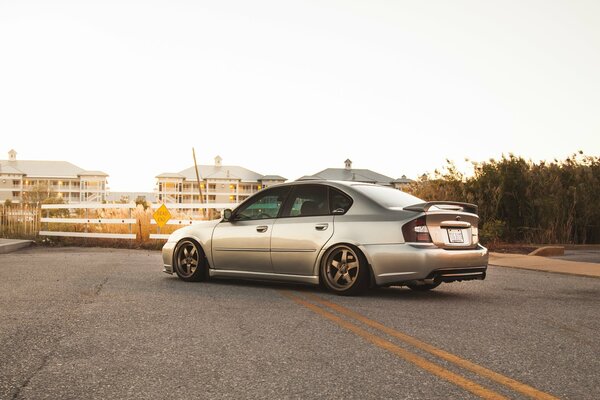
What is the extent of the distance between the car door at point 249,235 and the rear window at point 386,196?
1217mm

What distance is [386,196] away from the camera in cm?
828

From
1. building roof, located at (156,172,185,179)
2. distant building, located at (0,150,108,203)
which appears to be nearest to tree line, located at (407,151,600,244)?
building roof, located at (156,172,185,179)

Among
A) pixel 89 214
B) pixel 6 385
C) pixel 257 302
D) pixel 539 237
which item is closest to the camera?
pixel 6 385

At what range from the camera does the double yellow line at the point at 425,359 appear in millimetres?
3701

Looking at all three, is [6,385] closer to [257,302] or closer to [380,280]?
[257,302]

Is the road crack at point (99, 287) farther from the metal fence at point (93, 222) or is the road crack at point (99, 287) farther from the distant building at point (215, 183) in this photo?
the distant building at point (215, 183)

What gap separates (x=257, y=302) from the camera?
7.29 meters

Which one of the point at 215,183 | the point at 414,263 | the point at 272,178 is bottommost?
the point at 414,263

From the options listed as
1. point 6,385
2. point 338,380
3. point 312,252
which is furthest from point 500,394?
point 312,252

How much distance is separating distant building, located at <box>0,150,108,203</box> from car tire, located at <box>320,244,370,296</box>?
13414 cm

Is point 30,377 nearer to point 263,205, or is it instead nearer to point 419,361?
point 419,361

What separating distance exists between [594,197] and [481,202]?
3279 mm

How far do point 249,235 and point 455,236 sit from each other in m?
2.88

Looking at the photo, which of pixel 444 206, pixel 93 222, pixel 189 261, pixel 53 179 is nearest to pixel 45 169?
pixel 53 179
